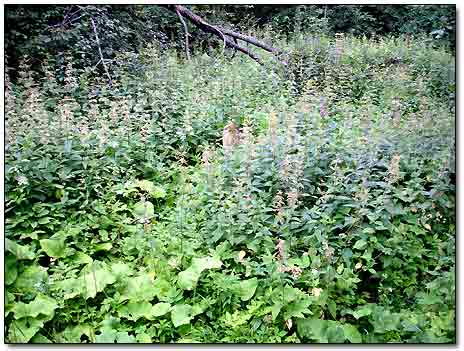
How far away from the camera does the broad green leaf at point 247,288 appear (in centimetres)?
254

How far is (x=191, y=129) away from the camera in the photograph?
3736 millimetres

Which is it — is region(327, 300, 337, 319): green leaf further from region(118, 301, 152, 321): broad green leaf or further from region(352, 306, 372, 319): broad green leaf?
region(118, 301, 152, 321): broad green leaf

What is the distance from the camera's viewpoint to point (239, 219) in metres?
2.81

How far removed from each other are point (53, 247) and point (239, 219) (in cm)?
100

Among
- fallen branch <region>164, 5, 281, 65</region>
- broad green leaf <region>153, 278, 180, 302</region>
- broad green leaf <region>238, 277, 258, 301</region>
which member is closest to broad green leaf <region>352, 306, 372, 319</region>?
broad green leaf <region>238, 277, 258, 301</region>

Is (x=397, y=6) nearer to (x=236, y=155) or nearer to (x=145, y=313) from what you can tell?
(x=236, y=155)

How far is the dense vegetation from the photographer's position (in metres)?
2.49

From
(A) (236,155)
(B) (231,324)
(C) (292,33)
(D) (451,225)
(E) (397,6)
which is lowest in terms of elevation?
(B) (231,324)

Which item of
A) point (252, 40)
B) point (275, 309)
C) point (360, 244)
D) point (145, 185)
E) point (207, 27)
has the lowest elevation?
point (275, 309)

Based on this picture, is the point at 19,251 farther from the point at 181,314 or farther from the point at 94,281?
the point at 181,314

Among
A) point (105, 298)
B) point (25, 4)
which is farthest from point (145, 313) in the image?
point (25, 4)

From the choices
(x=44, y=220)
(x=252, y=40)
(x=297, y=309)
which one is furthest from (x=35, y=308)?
(x=252, y=40)

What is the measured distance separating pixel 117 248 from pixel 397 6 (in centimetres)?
214

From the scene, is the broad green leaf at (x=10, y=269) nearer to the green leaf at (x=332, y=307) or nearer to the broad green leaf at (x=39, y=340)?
the broad green leaf at (x=39, y=340)
